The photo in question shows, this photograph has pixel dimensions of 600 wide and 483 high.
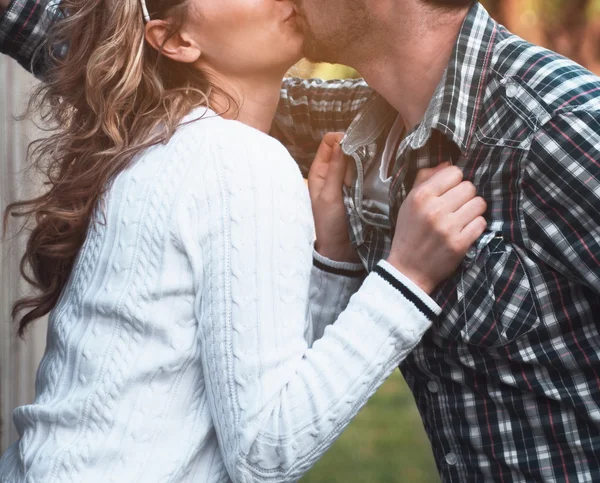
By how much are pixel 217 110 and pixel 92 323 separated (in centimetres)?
55

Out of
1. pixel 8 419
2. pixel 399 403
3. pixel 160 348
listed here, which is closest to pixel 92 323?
pixel 160 348

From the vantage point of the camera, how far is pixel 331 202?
1.90 meters

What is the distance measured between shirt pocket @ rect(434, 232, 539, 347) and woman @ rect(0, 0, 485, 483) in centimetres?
5

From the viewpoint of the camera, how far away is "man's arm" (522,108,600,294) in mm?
1352

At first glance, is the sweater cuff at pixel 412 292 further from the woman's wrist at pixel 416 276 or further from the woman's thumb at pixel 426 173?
the woman's thumb at pixel 426 173

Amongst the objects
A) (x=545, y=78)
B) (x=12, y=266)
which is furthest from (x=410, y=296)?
(x=12, y=266)

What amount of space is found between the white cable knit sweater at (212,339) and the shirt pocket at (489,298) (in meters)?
0.12

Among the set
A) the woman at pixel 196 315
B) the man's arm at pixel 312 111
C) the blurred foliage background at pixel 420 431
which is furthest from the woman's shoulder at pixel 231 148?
the blurred foliage background at pixel 420 431

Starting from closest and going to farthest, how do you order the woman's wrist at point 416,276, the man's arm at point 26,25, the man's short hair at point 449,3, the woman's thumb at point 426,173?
1. the woman's wrist at point 416,276
2. the woman's thumb at point 426,173
3. the man's short hair at point 449,3
4. the man's arm at point 26,25

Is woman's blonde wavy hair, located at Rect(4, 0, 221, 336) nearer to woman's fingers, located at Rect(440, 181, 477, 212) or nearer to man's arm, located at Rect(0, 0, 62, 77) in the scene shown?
man's arm, located at Rect(0, 0, 62, 77)

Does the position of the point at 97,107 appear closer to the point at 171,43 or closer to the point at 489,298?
the point at 171,43

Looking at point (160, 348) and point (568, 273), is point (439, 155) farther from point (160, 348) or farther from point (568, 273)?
point (160, 348)

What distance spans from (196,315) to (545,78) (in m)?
0.79

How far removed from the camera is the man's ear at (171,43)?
1683 millimetres
